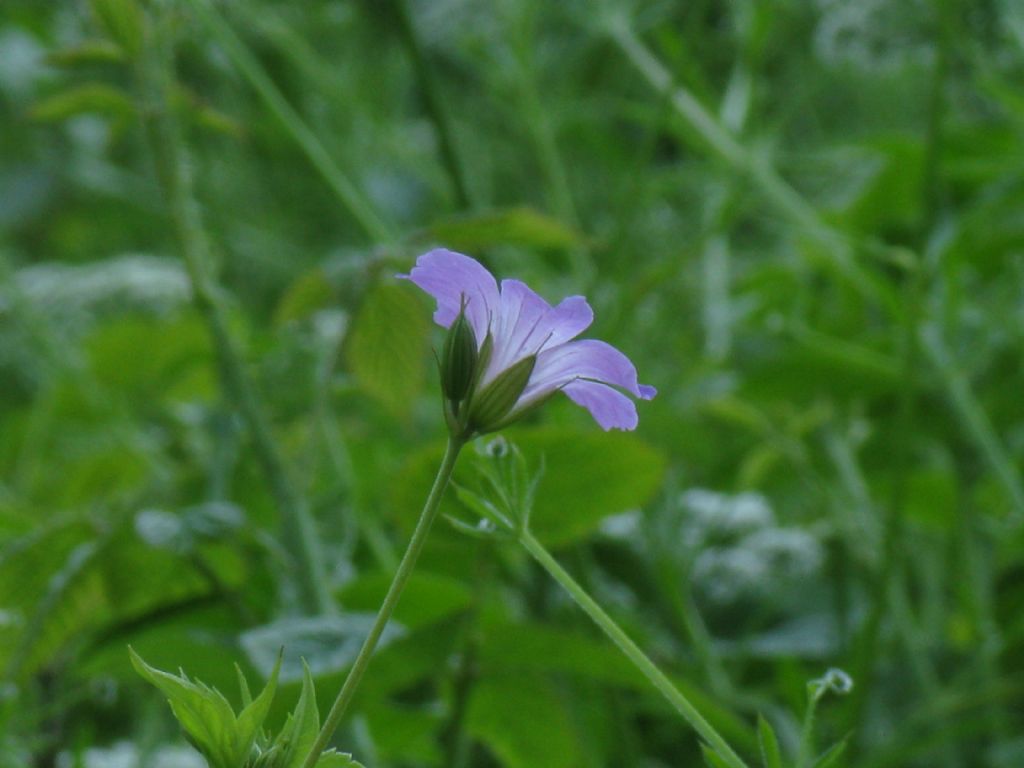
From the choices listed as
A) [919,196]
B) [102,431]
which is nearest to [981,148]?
[919,196]

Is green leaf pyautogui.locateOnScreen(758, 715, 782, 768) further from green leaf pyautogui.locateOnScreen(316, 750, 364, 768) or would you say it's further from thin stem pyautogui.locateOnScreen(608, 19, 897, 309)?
thin stem pyautogui.locateOnScreen(608, 19, 897, 309)

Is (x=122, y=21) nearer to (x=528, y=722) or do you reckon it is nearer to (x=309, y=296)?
(x=309, y=296)

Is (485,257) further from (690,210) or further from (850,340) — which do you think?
(690,210)

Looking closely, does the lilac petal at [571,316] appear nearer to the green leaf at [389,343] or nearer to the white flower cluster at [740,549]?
the green leaf at [389,343]

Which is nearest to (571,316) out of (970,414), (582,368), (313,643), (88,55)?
(582,368)

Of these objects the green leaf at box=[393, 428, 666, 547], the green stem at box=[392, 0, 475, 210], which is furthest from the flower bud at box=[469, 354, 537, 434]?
the green stem at box=[392, 0, 475, 210]

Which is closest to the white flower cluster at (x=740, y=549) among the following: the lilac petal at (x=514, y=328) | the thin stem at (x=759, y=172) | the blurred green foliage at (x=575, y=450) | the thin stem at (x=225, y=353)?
the blurred green foliage at (x=575, y=450)
